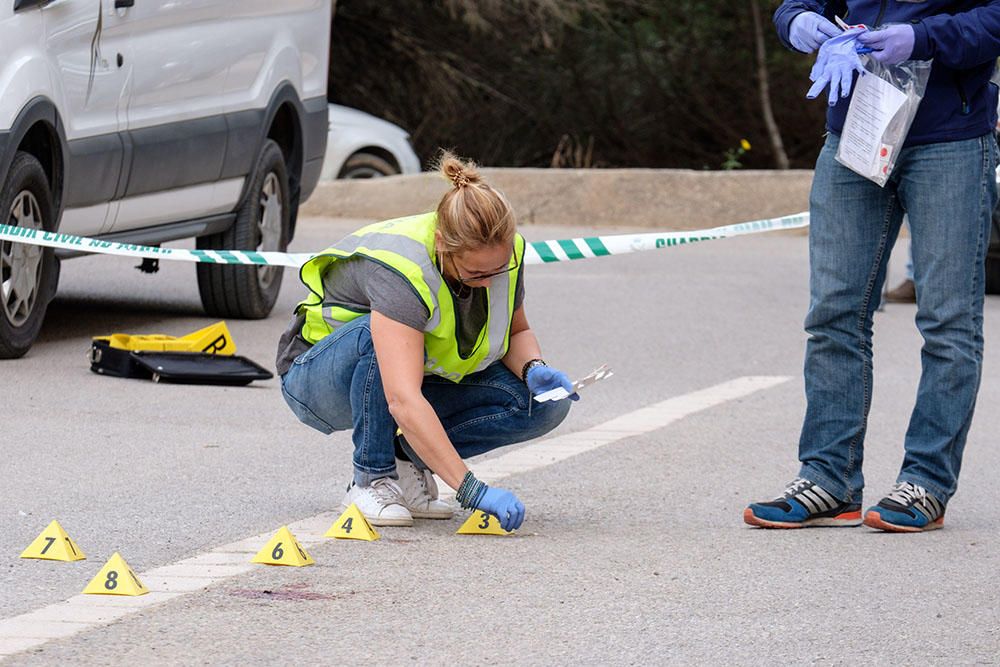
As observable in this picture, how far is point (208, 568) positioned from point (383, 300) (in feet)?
2.64

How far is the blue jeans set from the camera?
512 cm

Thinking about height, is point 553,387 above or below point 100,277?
above

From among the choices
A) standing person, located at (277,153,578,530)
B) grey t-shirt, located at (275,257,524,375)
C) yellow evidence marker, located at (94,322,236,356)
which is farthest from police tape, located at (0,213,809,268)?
standing person, located at (277,153,578,530)

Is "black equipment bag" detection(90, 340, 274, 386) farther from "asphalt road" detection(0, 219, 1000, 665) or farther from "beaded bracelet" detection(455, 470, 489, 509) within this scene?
"beaded bracelet" detection(455, 470, 489, 509)

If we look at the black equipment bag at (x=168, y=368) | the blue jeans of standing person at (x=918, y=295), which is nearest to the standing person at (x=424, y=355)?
the blue jeans of standing person at (x=918, y=295)

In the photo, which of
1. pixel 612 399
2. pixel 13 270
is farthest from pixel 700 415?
pixel 13 270

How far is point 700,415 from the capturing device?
7383mm

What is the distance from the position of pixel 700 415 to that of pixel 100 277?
16.5 feet

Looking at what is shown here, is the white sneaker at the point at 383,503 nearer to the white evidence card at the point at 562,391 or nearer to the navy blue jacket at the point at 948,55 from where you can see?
the white evidence card at the point at 562,391

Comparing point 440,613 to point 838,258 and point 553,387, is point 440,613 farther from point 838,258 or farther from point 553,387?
point 838,258

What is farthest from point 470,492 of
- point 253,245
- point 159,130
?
point 253,245

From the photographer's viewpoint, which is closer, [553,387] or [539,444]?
[553,387]

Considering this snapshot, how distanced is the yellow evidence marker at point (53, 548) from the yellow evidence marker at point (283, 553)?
42 cm

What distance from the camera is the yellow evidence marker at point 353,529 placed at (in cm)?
499
